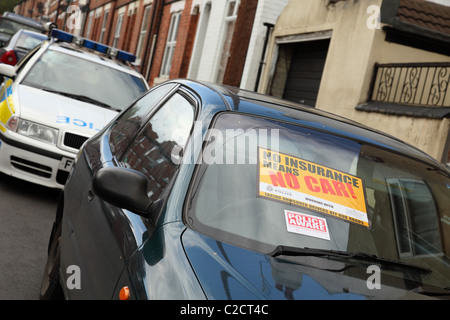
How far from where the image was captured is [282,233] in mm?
2555

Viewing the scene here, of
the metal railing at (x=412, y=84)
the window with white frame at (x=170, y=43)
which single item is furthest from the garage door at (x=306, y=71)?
the window with white frame at (x=170, y=43)

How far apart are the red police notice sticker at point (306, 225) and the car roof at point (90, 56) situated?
20.1 ft

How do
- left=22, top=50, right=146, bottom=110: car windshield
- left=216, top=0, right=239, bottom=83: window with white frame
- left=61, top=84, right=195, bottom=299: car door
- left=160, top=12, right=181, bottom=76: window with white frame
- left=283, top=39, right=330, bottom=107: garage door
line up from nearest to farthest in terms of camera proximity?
left=61, top=84, right=195, bottom=299: car door → left=22, top=50, right=146, bottom=110: car windshield → left=283, top=39, right=330, bottom=107: garage door → left=216, top=0, right=239, bottom=83: window with white frame → left=160, top=12, right=181, bottom=76: window with white frame

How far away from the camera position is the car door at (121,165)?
99.7 inches

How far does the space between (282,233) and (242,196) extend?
237 millimetres

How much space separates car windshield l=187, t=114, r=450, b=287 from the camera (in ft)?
8.43

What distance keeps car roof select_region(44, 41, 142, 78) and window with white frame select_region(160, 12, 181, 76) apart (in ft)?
42.5

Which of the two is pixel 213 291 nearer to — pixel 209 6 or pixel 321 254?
pixel 321 254

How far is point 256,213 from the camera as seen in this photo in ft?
8.55

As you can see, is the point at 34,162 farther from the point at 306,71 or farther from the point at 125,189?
the point at 306,71

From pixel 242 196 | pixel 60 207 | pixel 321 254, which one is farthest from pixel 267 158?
pixel 60 207

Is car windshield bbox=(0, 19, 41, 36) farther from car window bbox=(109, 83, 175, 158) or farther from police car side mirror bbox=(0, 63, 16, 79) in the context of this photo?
car window bbox=(109, 83, 175, 158)

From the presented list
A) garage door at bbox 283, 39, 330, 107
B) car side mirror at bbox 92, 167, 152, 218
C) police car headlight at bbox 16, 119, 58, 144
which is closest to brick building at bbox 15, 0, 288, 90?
garage door at bbox 283, 39, 330, 107

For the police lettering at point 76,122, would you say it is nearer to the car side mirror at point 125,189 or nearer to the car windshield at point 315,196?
the car windshield at point 315,196
